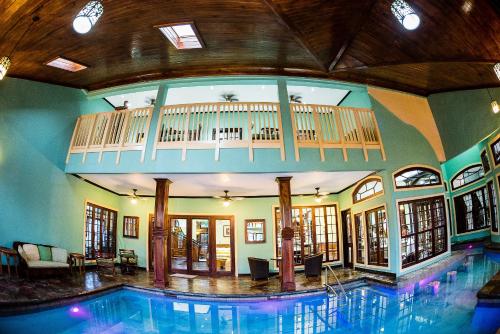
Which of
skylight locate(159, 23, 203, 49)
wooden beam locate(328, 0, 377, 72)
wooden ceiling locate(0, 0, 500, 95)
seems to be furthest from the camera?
skylight locate(159, 23, 203, 49)

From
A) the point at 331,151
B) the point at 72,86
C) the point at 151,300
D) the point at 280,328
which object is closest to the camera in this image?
the point at 280,328

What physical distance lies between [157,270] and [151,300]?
32.5 inches

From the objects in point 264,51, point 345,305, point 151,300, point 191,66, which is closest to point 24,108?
point 191,66

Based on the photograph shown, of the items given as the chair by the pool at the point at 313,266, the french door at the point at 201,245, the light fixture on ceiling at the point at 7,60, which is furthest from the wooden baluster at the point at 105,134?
the chair by the pool at the point at 313,266

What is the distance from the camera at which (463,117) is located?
332 inches

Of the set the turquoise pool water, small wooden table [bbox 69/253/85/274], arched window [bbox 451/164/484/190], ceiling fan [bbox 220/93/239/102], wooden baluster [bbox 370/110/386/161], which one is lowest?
the turquoise pool water

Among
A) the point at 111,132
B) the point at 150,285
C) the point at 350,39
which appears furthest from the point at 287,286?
the point at 111,132

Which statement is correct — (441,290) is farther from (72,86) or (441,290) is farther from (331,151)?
(72,86)

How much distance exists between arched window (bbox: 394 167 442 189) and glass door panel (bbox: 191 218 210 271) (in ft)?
22.1

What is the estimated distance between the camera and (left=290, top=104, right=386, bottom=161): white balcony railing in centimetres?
750

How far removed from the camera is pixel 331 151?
7.50 m

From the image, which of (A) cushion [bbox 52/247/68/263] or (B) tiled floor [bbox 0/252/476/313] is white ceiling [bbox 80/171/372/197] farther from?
(B) tiled floor [bbox 0/252/476/313]

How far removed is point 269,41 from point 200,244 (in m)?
7.60

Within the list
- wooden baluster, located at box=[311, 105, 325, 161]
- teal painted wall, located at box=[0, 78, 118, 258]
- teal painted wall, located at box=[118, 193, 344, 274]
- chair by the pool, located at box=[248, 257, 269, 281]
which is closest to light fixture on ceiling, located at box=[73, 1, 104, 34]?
teal painted wall, located at box=[0, 78, 118, 258]
